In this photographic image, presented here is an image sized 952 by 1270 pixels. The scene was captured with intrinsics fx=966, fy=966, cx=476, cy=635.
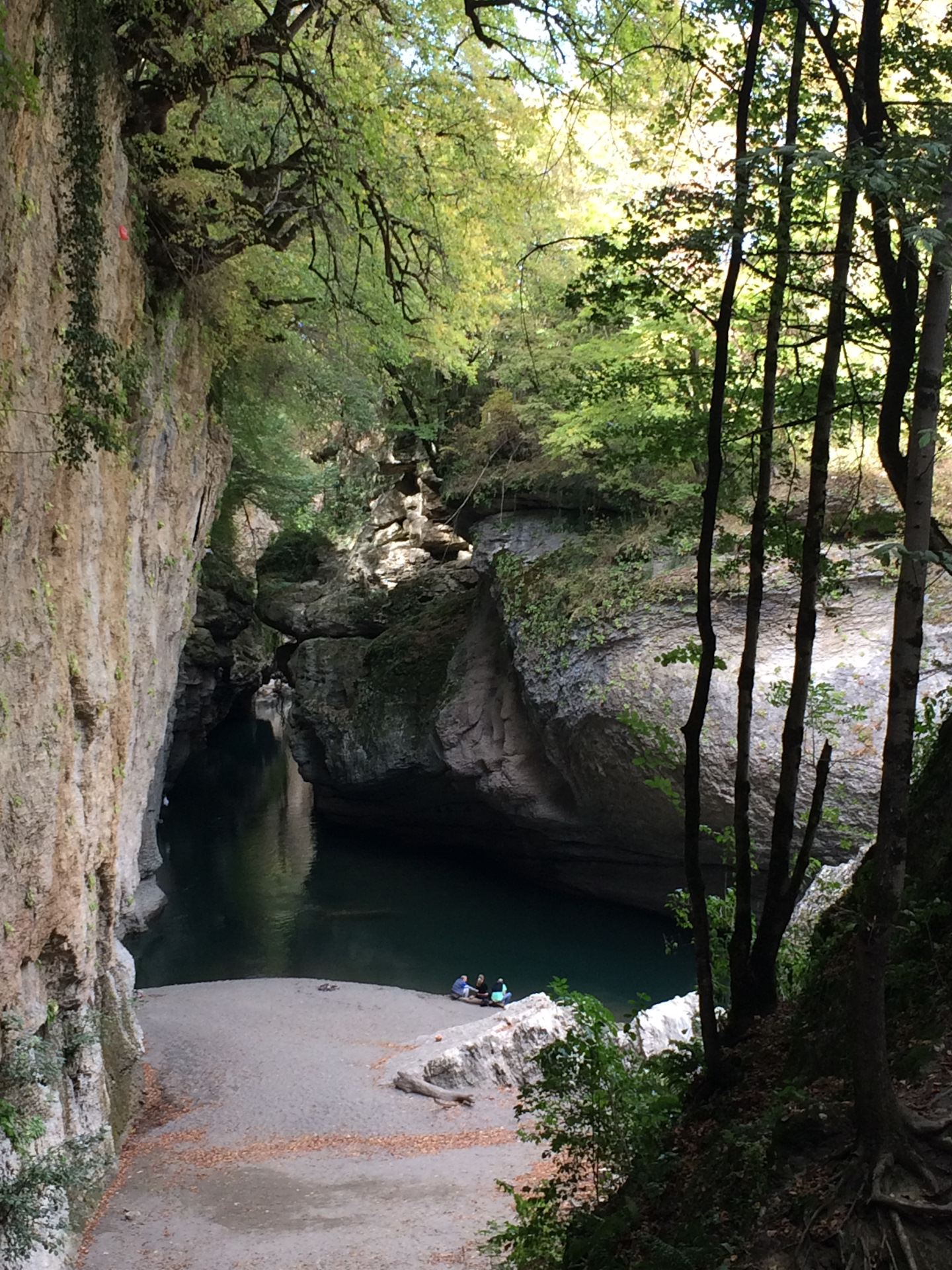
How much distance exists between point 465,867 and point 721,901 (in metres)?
19.1

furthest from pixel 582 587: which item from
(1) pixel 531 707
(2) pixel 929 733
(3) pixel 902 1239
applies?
(3) pixel 902 1239

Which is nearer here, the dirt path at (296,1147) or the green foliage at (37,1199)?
the green foliage at (37,1199)

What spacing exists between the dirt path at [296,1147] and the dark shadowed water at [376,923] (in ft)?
7.84

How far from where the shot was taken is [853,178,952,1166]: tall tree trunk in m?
4.11

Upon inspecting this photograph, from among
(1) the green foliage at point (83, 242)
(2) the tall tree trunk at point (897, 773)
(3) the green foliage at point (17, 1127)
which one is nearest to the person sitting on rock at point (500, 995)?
(3) the green foliage at point (17, 1127)

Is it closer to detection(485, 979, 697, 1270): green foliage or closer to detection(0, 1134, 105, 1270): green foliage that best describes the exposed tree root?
detection(485, 979, 697, 1270): green foliage

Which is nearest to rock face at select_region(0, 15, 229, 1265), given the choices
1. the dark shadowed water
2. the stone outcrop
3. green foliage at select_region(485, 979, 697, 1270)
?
the stone outcrop

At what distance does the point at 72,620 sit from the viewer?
32.6 feet

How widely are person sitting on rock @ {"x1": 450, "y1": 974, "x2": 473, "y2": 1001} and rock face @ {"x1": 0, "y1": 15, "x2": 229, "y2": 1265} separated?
6.90m

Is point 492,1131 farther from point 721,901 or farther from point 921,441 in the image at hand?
point 921,441

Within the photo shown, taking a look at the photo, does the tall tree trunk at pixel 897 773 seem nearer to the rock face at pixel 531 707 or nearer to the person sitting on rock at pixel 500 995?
the rock face at pixel 531 707

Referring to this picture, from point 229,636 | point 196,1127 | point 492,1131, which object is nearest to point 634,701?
point 492,1131

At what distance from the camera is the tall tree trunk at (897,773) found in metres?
4.11

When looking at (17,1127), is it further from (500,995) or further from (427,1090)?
(500,995)
